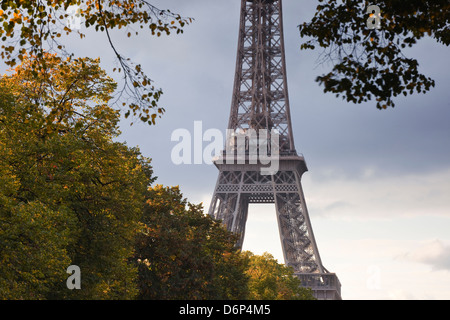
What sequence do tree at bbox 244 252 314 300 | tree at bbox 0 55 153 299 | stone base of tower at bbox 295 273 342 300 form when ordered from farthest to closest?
1. stone base of tower at bbox 295 273 342 300
2. tree at bbox 244 252 314 300
3. tree at bbox 0 55 153 299

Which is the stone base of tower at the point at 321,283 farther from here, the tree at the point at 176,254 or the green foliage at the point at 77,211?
the green foliage at the point at 77,211

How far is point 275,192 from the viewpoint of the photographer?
8625 cm

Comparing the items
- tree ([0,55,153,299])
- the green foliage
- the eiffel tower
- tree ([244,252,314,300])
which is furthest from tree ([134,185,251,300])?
the eiffel tower

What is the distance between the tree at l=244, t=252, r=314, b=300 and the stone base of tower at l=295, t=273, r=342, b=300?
10.3m

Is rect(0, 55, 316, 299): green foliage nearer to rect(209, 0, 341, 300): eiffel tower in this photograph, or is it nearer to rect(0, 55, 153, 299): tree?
rect(0, 55, 153, 299): tree

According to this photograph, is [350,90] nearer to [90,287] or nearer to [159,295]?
[90,287]

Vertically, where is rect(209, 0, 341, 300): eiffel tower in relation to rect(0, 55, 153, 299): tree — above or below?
above

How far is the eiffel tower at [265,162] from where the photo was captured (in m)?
84.9

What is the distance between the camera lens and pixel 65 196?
25500 mm

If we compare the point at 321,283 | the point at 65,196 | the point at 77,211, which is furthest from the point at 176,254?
the point at 321,283

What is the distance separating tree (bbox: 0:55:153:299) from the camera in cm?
2197

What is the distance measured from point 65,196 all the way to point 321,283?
6231 centimetres

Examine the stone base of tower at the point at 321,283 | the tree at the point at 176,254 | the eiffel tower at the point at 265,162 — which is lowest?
the tree at the point at 176,254

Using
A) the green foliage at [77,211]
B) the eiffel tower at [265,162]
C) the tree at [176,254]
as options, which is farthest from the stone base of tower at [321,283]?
the green foliage at [77,211]
